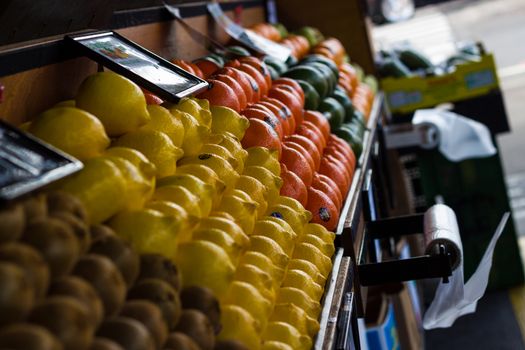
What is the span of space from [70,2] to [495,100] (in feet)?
13.5

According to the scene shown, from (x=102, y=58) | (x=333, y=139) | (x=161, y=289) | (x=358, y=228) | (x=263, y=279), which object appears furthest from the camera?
(x=333, y=139)

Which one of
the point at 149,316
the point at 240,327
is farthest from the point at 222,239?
the point at 149,316

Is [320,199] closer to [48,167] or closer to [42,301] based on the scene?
[48,167]

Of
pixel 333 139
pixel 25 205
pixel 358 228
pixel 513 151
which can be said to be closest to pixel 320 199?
pixel 358 228

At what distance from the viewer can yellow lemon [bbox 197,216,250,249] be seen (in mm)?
1834

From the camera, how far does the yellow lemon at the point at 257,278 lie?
184 cm

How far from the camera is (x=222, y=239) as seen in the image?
1.77m

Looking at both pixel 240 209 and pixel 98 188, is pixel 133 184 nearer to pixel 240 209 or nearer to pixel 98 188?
pixel 98 188

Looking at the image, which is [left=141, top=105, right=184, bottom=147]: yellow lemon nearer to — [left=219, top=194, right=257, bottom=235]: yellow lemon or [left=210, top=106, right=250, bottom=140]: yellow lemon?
[left=219, top=194, right=257, bottom=235]: yellow lemon

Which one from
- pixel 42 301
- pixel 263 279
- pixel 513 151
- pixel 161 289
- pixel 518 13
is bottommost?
pixel 518 13

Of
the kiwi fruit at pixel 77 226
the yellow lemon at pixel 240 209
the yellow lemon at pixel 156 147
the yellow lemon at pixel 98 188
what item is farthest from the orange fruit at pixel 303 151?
the kiwi fruit at pixel 77 226

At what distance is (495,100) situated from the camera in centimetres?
587

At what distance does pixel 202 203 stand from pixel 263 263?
20 cm

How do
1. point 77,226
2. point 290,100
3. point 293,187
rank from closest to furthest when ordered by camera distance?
point 77,226
point 293,187
point 290,100
